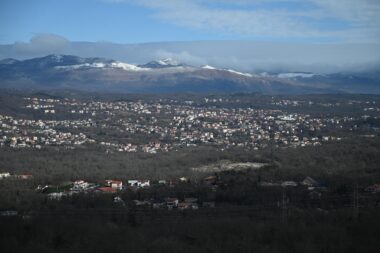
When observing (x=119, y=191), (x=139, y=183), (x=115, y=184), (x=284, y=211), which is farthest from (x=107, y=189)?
(x=284, y=211)

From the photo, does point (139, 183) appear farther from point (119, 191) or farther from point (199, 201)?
point (199, 201)

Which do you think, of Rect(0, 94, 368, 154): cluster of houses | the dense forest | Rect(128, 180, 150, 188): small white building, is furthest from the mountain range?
Rect(128, 180, 150, 188): small white building

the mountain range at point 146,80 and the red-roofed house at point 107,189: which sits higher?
the mountain range at point 146,80

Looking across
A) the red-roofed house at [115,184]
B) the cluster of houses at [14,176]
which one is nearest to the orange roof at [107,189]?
the red-roofed house at [115,184]

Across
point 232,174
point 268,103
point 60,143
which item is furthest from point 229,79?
point 232,174

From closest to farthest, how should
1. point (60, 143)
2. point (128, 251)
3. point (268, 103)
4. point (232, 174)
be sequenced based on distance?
1. point (128, 251)
2. point (232, 174)
3. point (60, 143)
4. point (268, 103)

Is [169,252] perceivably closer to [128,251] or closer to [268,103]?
[128,251]

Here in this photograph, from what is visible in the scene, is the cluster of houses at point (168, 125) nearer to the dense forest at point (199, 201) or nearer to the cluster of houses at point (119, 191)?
the dense forest at point (199, 201)

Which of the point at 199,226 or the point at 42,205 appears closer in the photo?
the point at 199,226

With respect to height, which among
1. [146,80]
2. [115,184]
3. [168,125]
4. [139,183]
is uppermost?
[146,80]
